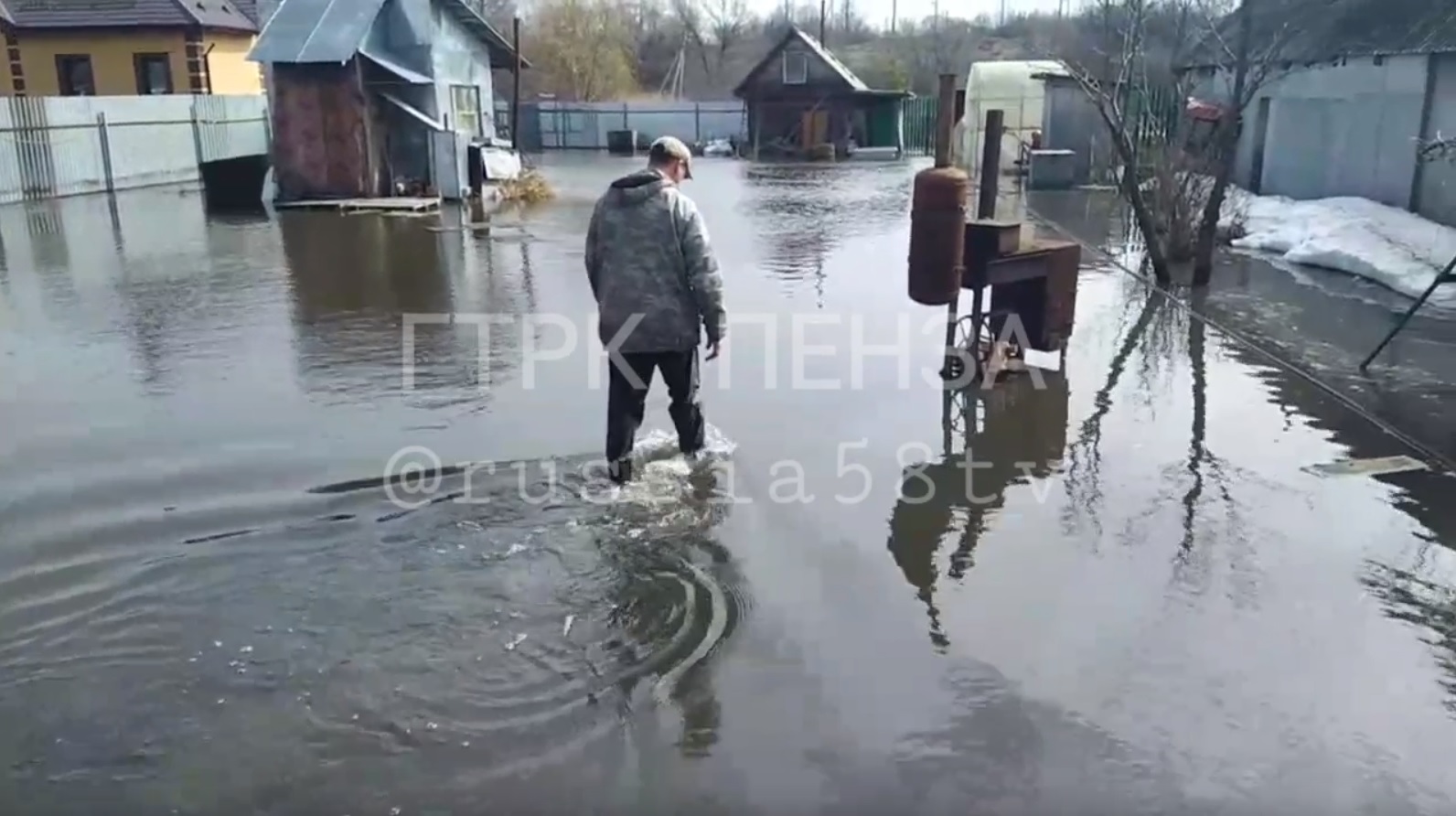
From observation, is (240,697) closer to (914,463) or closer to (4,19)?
(914,463)

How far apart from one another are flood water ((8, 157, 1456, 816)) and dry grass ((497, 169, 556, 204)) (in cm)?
1322

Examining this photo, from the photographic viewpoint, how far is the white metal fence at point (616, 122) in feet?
147

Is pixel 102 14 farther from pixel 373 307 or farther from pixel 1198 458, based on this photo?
pixel 1198 458

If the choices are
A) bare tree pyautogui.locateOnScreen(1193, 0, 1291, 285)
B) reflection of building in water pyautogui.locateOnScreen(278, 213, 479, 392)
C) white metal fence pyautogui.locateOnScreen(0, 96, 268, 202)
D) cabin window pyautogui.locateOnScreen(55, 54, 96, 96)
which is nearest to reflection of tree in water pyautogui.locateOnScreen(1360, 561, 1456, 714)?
reflection of building in water pyautogui.locateOnScreen(278, 213, 479, 392)

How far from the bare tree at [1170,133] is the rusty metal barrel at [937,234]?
4833 millimetres

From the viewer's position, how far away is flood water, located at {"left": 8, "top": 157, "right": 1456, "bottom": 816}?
3.26 m

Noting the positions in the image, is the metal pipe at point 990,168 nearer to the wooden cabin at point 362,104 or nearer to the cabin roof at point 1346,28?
the cabin roof at point 1346,28

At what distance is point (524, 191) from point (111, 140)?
8109mm

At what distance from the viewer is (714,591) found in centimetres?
441

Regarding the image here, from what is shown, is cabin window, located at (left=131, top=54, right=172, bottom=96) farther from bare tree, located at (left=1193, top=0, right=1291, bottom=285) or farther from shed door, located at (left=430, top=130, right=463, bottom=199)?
bare tree, located at (left=1193, top=0, right=1291, bottom=285)

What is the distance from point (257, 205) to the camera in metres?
20.1

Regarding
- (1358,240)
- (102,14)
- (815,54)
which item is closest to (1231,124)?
(1358,240)

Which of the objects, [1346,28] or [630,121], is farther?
[630,121]

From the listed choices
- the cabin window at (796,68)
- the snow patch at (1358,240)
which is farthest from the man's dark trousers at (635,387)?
the cabin window at (796,68)
